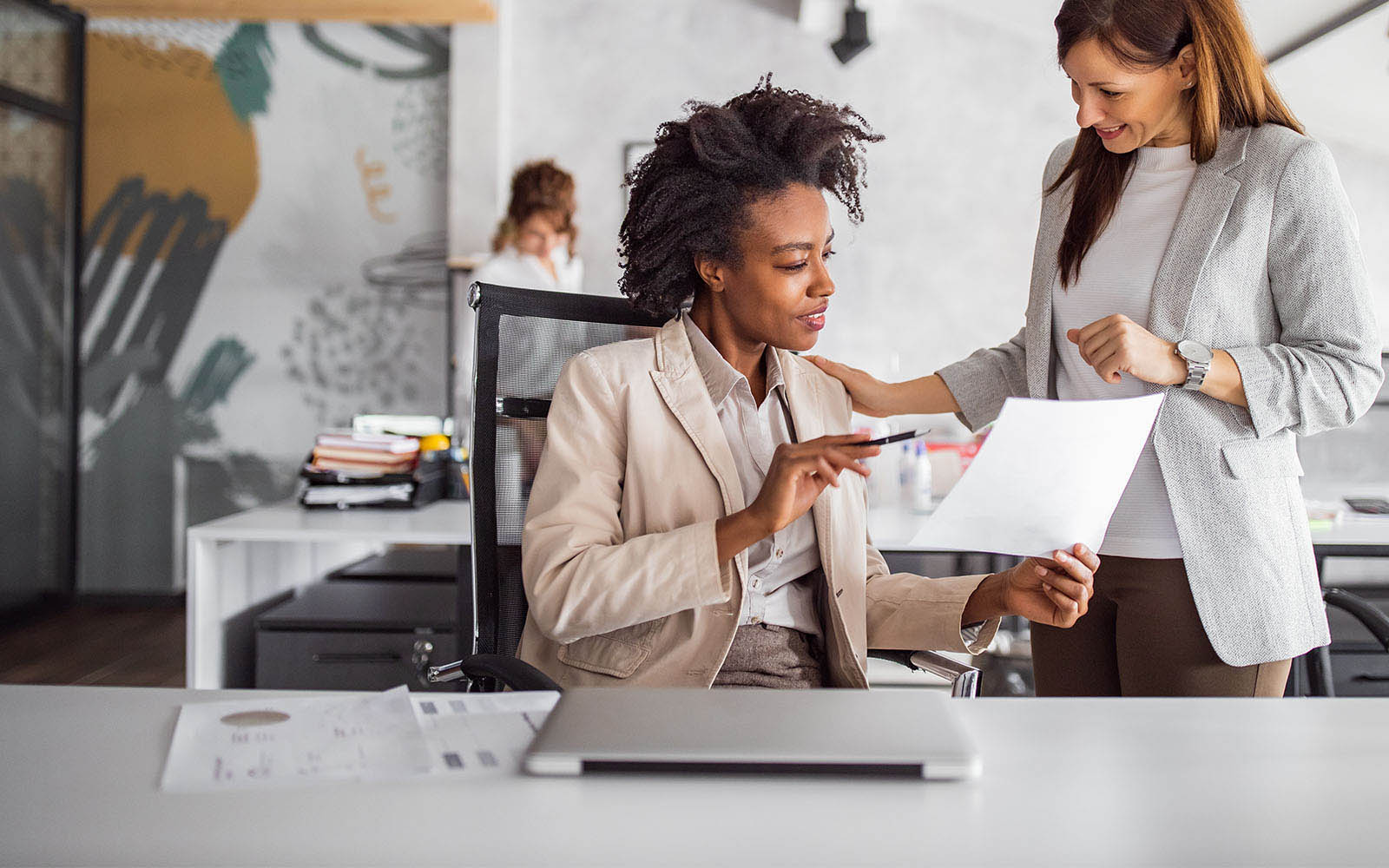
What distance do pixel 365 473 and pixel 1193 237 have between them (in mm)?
2037

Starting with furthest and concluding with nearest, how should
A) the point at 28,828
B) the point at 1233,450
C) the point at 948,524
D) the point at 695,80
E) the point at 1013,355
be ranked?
1. the point at 695,80
2. the point at 1013,355
3. the point at 1233,450
4. the point at 948,524
5. the point at 28,828

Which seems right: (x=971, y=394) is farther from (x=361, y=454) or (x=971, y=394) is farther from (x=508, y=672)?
(x=361, y=454)

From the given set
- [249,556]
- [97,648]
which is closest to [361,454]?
[249,556]

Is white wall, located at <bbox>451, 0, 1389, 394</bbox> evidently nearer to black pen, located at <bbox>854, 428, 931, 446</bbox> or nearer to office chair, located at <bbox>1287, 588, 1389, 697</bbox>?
office chair, located at <bbox>1287, 588, 1389, 697</bbox>

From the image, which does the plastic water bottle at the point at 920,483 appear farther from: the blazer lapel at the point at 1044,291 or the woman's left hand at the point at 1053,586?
the woman's left hand at the point at 1053,586

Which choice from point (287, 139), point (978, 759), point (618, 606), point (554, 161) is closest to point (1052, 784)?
point (978, 759)

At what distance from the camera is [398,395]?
183 inches

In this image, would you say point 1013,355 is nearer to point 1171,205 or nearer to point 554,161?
point 1171,205

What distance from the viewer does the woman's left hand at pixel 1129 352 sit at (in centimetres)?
127

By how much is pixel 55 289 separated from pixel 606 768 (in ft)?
15.6

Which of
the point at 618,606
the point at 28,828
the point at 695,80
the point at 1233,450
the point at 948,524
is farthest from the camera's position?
the point at 695,80

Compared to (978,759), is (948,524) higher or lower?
higher

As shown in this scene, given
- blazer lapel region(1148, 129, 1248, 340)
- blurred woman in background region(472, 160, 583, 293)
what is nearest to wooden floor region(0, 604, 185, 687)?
blurred woman in background region(472, 160, 583, 293)

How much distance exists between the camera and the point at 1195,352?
1298 mm
